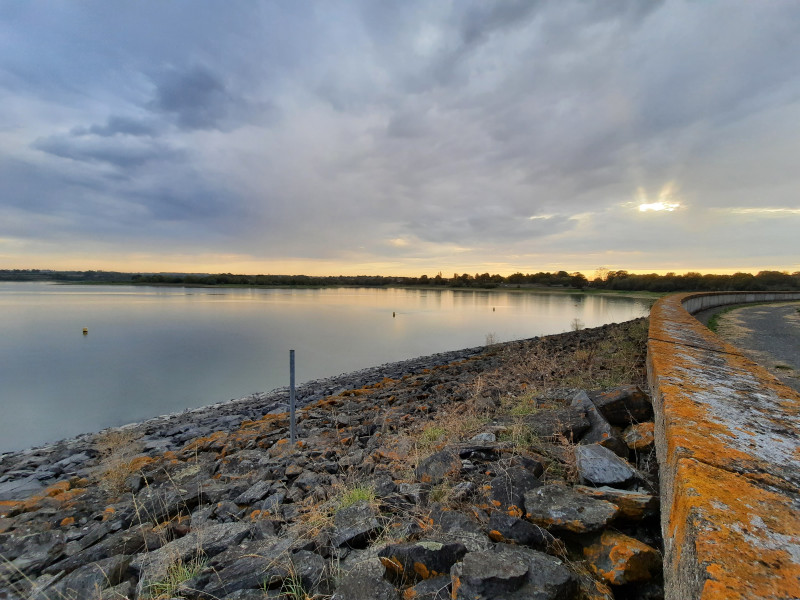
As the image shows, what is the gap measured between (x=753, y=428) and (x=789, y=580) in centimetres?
115

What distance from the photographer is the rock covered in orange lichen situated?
1551 millimetres

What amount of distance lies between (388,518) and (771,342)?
1190cm

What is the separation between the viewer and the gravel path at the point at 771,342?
255 inches

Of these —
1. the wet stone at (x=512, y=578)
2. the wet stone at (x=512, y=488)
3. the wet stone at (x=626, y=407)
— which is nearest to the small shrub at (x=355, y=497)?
the wet stone at (x=512, y=488)

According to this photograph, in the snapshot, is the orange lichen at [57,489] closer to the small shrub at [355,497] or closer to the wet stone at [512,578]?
the small shrub at [355,497]

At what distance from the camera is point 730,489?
1.28m

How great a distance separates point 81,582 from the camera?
2330 millimetres

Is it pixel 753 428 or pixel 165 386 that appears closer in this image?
pixel 753 428

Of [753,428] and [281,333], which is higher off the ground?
[753,428]

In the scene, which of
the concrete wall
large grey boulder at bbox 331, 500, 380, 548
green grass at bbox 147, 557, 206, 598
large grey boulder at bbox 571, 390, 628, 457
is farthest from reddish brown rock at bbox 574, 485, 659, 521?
green grass at bbox 147, 557, 206, 598

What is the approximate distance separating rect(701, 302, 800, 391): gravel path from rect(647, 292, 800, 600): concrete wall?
4.90 m

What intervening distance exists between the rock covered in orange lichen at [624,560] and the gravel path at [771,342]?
5830 mm

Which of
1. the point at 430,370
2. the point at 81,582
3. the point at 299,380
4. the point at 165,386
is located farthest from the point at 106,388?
the point at 81,582

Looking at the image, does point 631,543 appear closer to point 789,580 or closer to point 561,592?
point 561,592
